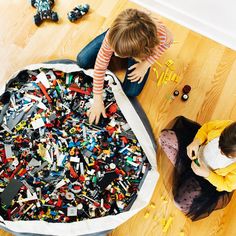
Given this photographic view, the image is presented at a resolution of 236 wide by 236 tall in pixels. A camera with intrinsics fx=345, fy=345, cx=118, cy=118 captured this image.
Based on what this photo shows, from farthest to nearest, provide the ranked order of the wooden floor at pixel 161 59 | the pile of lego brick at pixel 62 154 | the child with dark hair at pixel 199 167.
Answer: the wooden floor at pixel 161 59 → the pile of lego brick at pixel 62 154 → the child with dark hair at pixel 199 167

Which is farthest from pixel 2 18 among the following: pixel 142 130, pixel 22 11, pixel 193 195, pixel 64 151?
pixel 193 195

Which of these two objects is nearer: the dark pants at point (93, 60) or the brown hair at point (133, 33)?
the brown hair at point (133, 33)

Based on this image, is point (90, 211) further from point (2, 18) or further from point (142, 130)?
point (2, 18)

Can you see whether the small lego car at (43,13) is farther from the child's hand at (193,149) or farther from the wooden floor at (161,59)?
the child's hand at (193,149)

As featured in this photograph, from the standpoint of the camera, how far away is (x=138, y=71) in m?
1.45

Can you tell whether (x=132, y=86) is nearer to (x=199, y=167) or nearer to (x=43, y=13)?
(x=199, y=167)

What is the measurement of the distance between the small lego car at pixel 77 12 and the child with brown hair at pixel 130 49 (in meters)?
0.27

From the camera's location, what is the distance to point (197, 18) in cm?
167

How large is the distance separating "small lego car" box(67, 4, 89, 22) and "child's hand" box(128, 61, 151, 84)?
46cm

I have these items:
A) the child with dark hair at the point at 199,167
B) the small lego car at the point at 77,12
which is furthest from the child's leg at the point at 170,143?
the small lego car at the point at 77,12

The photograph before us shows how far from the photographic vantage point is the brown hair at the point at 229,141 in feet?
3.36

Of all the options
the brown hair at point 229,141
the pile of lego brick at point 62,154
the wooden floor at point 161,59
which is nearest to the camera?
the brown hair at point 229,141

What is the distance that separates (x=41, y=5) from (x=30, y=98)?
1.61 ft

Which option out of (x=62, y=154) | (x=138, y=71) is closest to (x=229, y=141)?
(x=138, y=71)
